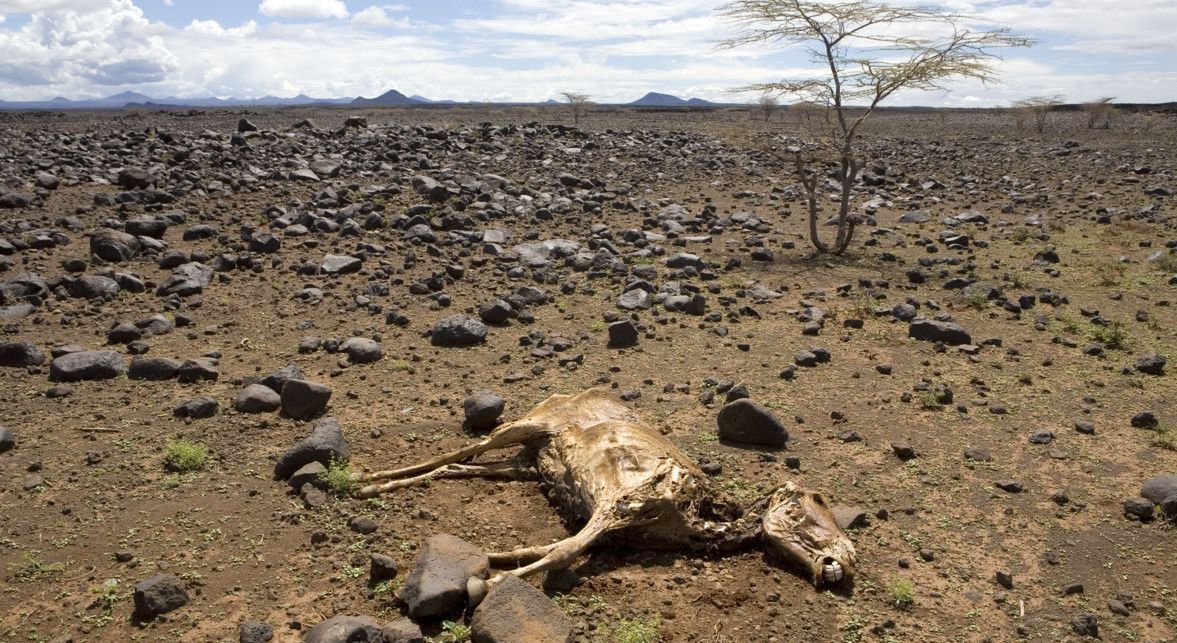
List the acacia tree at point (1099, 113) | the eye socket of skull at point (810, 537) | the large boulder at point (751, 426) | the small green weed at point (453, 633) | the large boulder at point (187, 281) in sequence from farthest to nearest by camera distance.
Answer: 1. the acacia tree at point (1099, 113)
2. the large boulder at point (187, 281)
3. the large boulder at point (751, 426)
4. the eye socket of skull at point (810, 537)
5. the small green weed at point (453, 633)

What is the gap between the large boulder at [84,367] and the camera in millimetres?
6855

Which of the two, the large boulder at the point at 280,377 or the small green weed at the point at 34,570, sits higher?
the large boulder at the point at 280,377

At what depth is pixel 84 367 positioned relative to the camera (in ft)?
22.7

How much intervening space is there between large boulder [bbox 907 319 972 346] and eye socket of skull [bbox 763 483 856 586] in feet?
14.8

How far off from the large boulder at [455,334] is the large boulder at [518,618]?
4576 mm

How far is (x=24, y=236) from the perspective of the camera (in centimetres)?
1084

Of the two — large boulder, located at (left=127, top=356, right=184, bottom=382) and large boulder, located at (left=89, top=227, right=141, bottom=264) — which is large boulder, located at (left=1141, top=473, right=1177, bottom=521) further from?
large boulder, located at (left=89, top=227, right=141, bottom=264)

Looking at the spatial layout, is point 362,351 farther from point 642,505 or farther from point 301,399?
point 642,505

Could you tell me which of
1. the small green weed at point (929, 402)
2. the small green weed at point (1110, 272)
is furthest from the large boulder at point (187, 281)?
the small green weed at point (1110, 272)

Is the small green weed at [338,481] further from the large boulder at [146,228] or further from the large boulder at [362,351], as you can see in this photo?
the large boulder at [146,228]

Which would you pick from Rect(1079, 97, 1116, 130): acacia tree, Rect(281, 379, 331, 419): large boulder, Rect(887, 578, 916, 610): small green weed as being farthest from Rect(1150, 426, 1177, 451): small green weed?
Rect(1079, 97, 1116, 130): acacia tree

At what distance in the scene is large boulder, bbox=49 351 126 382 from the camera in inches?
270

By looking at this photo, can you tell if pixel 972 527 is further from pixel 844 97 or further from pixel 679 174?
pixel 679 174

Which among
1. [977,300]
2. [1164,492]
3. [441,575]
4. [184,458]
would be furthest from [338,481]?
[977,300]
